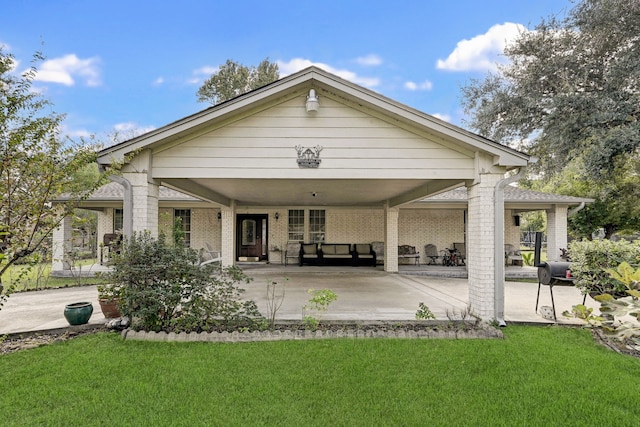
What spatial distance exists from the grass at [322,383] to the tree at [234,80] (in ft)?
73.3

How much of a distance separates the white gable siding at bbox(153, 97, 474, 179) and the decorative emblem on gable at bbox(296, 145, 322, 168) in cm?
6

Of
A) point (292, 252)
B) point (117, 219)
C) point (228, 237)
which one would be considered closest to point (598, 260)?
point (228, 237)

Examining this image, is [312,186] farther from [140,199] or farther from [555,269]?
[555,269]

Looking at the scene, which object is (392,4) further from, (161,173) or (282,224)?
(161,173)

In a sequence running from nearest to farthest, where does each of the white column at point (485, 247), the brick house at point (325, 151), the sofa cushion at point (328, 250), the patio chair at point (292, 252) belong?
the brick house at point (325, 151) < the white column at point (485, 247) < the sofa cushion at point (328, 250) < the patio chair at point (292, 252)

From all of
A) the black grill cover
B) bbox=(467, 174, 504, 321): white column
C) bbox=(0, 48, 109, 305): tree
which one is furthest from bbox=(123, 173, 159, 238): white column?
the black grill cover

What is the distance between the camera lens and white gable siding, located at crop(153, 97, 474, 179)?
210 inches

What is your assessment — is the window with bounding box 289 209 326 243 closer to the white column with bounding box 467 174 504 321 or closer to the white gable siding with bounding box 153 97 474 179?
the white gable siding with bounding box 153 97 474 179

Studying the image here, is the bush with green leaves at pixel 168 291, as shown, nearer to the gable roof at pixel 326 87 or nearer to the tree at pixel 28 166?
the tree at pixel 28 166

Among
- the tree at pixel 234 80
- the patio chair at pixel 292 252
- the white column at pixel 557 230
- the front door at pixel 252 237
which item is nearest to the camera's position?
the white column at pixel 557 230

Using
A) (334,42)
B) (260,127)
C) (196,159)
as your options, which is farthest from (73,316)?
(334,42)

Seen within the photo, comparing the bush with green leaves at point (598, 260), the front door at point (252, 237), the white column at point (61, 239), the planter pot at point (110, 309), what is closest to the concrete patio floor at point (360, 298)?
the planter pot at point (110, 309)

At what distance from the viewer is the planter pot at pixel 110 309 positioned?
524 cm

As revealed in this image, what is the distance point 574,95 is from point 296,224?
10.1 metres
